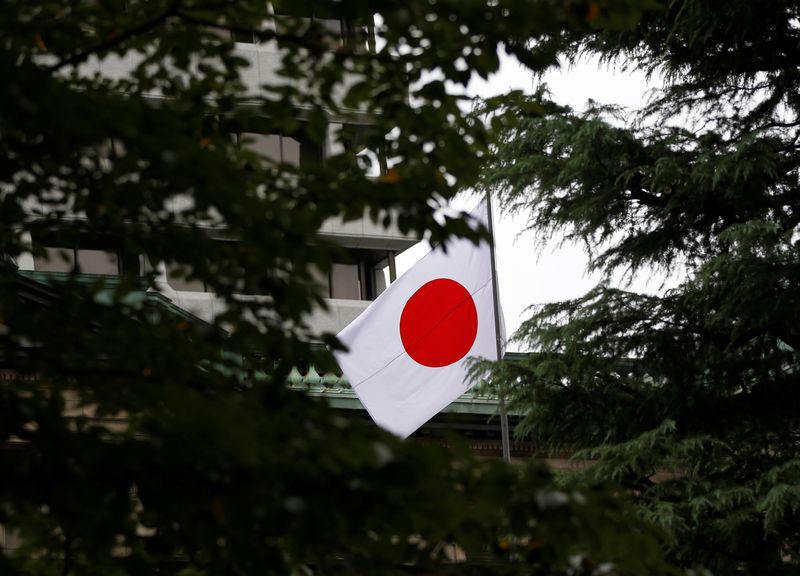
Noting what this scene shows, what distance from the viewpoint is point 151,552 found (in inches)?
226

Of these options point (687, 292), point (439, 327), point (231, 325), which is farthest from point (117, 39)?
point (439, 327)

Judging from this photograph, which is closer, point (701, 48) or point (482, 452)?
point (701, 48)

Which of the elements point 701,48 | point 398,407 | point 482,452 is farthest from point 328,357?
point 482,452

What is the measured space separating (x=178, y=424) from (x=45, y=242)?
92.0 inches

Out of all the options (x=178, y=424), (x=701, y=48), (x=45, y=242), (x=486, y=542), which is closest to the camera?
(x=178, y=424)

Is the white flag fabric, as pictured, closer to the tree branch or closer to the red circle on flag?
the red circle on flag

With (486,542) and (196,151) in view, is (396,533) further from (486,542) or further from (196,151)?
(196,151)

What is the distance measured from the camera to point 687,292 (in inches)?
527

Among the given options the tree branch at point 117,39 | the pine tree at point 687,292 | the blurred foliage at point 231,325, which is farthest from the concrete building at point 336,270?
the tree branch at point 117,39

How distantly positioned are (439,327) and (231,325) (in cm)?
1078

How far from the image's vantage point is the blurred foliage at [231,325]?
180 inches

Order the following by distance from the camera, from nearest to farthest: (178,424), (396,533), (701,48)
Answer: (178,424) < (396,533) < (701,48)

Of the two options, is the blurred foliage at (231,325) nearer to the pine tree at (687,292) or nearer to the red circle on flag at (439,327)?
the pine tree at (687,292)

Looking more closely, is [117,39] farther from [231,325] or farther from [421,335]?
[421,335]
